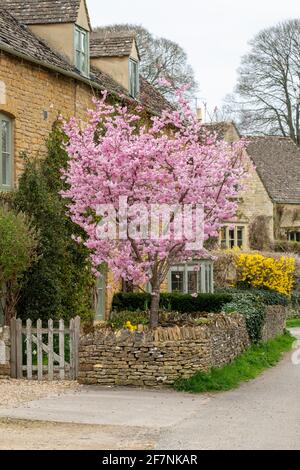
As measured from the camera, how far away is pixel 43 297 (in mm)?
19297

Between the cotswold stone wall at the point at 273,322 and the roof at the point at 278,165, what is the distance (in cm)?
1832

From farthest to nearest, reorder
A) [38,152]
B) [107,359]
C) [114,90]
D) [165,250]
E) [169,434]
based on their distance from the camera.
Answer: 1. [114,90]
2. [38,152]
3. [165,250]
4. [107,359]
5. [169,434]

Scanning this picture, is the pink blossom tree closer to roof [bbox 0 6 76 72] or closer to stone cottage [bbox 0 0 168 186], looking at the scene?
stone cottage [bbox 0 0 168 186]

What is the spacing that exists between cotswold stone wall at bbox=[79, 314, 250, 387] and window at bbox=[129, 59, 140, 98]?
12.2 metres

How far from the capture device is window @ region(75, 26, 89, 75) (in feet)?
77.9

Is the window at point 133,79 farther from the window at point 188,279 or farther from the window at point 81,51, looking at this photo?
the window at point 188,279

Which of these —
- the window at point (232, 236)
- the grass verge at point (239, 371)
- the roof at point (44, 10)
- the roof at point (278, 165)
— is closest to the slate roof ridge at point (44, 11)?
the roof at point (44, 10)

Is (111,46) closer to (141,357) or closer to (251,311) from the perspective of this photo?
(251,311)

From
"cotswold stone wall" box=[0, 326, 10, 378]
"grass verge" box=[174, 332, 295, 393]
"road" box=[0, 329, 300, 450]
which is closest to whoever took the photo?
"road" box=[0, 329, 300, 450]

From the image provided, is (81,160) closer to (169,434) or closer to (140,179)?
(140,179)

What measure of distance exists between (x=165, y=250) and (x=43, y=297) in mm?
3178

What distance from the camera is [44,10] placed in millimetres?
24125

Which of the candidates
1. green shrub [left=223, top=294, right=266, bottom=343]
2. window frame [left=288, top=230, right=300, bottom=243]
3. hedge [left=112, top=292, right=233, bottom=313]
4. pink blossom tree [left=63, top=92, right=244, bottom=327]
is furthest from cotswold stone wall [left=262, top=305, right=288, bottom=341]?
window frame [left=288, top=230, right=300, bottom=243]
